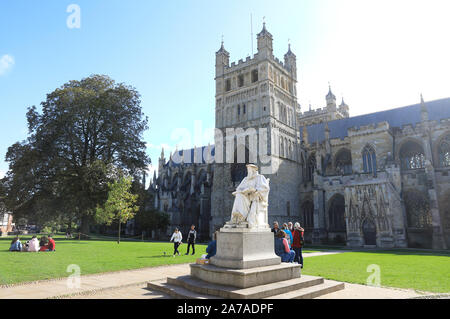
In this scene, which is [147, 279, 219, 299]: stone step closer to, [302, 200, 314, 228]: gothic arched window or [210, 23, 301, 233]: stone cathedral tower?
[210, 23, 301, 233]: stone cathedral tower

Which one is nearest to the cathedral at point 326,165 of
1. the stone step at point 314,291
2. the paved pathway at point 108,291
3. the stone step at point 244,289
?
the paved pathway at point 108,291

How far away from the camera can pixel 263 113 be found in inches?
1351

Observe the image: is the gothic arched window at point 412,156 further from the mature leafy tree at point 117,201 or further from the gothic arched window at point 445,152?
the mature leafy tree at point 117,201

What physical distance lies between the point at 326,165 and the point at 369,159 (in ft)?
16.4

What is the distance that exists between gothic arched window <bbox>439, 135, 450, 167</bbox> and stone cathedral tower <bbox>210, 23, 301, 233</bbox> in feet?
48.3

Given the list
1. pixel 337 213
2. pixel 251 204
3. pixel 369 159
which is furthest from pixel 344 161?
pixel 251 204

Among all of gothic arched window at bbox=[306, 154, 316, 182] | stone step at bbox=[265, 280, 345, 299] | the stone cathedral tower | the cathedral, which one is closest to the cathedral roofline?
the cathedral

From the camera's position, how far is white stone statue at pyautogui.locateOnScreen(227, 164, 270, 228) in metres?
7.25

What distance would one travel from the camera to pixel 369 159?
104 feet

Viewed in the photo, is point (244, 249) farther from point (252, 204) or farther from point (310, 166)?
point (310, 166)

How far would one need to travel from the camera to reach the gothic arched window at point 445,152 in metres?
28.3

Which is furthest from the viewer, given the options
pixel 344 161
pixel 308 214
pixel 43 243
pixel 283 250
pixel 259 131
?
pixel 344 161

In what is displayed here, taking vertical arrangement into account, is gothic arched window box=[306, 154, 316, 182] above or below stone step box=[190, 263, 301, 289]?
above
